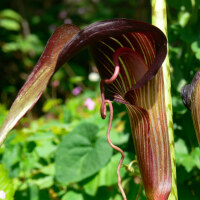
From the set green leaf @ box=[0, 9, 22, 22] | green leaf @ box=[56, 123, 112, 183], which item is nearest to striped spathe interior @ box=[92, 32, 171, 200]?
green leaf @ box=[56, 123, 112, 183]

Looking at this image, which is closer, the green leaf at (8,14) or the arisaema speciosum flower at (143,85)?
the arisaema speciosum flower at (143,85)

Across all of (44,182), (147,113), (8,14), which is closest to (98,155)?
(44,182)

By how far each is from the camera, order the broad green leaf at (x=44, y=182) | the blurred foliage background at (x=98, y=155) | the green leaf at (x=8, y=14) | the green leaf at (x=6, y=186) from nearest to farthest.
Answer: the green leaf at (x=6, y=186)
the blurred foliage background at (x=98, y=155)
the broad green leaf at (x=44, y=182)
the green leaf at (x=8, y=14)

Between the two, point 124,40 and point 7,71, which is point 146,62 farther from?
point 7,71

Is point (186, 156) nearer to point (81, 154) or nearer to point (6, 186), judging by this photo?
point (81, 154)

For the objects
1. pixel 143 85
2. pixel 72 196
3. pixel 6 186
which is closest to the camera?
pixel 143 85

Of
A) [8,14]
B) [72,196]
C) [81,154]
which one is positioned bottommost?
[72,196]

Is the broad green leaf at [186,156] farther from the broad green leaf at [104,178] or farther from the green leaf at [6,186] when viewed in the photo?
the green leaf at [6,186]

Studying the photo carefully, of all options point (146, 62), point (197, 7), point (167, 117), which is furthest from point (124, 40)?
point (197, 7)

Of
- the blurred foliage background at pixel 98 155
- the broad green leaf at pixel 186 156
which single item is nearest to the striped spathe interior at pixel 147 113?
the blurred foliage background at pixel 98 155
